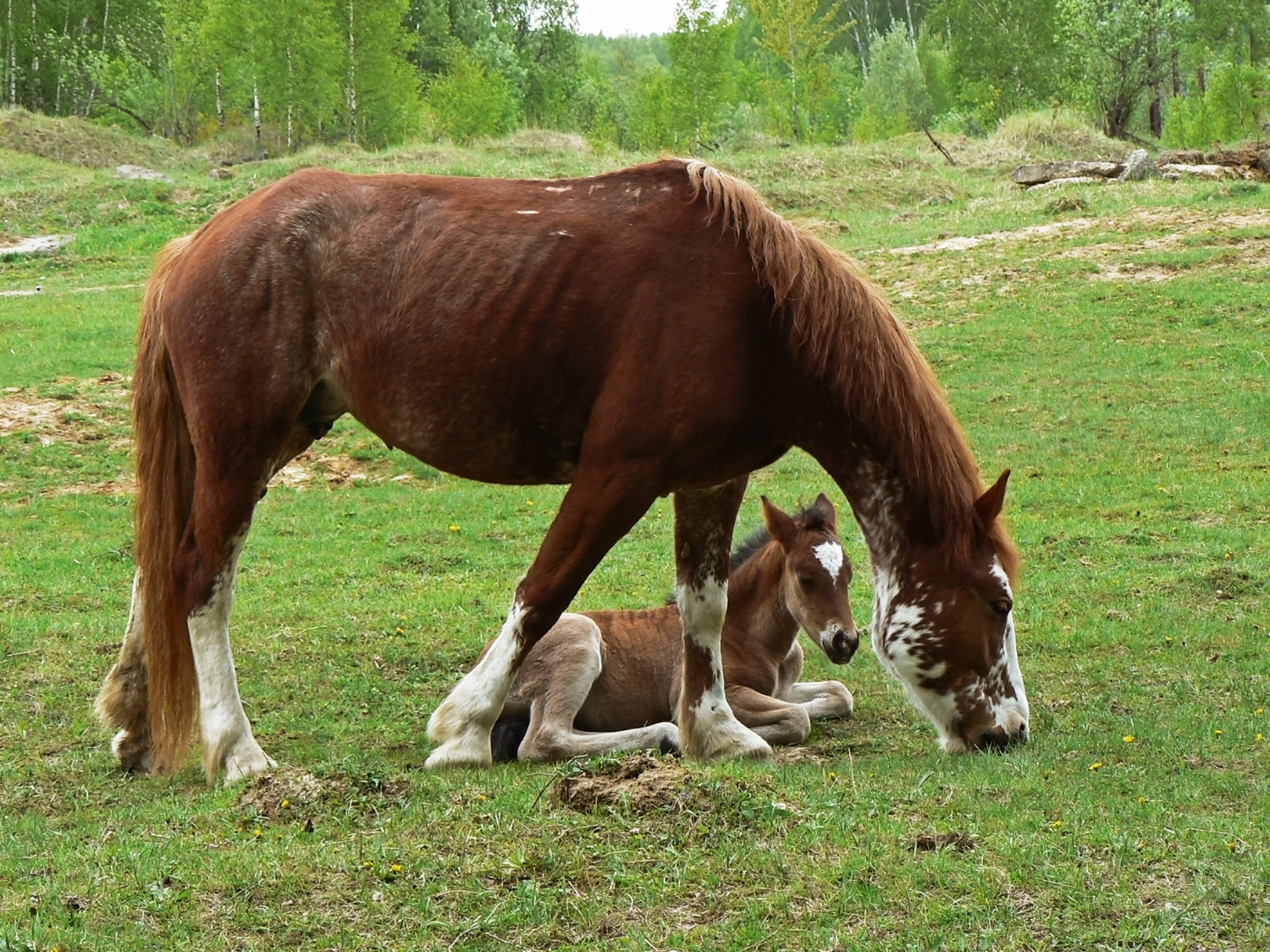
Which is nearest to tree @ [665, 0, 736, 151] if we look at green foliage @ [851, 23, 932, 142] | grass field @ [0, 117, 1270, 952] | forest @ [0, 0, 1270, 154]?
forest @ [0, 0, 1270, 154]

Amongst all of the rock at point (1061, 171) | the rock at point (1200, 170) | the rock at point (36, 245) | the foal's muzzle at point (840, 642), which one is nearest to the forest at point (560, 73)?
the rock at point (1061, 171)

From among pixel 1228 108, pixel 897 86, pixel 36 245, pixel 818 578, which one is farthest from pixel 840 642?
pixel 897 86

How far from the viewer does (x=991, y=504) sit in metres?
5.26

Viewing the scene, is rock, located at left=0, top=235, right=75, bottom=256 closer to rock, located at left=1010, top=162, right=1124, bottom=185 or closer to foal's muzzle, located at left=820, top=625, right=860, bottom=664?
rock, located at left=1010, top=162, right=1124, bottom=185

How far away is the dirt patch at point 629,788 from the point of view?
4.25m

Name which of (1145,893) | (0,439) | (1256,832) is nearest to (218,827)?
(1145,893)

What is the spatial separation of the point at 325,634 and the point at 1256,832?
5.78 metres

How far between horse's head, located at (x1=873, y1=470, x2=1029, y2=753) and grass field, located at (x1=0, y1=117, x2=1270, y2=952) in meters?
0.21

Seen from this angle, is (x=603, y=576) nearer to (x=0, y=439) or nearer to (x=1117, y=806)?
(x=1117, y=806)

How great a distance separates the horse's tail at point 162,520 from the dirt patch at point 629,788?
6.74 feet

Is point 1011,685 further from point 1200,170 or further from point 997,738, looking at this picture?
point 1200,170

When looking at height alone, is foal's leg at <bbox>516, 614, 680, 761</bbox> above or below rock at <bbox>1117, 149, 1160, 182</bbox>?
below

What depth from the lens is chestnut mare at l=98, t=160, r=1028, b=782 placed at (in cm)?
511

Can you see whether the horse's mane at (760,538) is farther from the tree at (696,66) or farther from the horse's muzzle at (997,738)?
the tree at (696,66)
